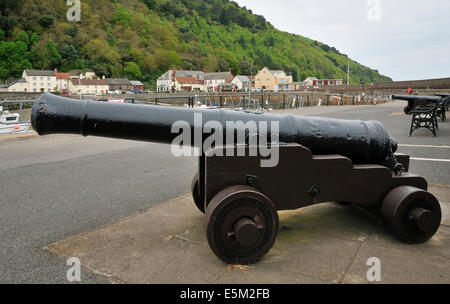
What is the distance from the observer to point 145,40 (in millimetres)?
130000

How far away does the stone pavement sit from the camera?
246cm

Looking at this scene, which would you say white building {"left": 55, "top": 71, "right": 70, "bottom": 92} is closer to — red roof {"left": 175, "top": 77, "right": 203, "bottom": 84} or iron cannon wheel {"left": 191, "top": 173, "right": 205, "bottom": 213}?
red roof {"left": 175, "top": 77, "right": 203, "bottom": 84}

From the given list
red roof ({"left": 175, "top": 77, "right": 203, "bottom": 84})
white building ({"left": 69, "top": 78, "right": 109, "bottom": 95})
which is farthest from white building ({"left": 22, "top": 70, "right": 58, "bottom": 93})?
red roof ({"left": 175, "top": 77, "right": 203, "bottom": 84})

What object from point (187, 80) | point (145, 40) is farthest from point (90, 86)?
point (145, 40)

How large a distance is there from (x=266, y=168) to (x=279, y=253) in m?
0.68

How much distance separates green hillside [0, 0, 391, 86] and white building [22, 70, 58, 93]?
20.8 ft

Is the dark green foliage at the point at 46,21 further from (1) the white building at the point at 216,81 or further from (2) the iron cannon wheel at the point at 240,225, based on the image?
(2) the iron cannon wheel at the point at 240,225

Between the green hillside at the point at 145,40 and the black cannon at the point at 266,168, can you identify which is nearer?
the black cannon at the point at 266,168

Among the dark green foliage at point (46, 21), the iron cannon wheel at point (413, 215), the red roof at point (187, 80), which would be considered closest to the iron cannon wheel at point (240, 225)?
the iron cannon wheel at point (413, 215)

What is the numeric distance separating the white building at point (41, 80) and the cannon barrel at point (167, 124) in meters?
90.5

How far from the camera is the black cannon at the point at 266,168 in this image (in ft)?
8.42
